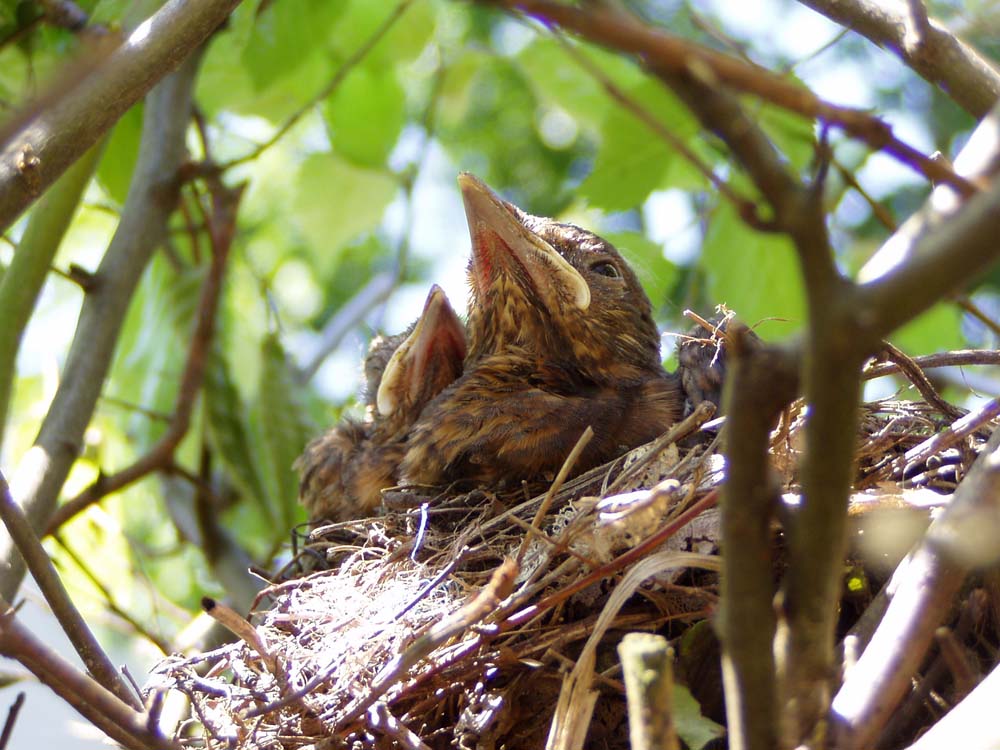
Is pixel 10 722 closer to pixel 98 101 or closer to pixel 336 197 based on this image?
pixel 98 101

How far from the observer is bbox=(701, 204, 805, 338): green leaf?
8.88ft

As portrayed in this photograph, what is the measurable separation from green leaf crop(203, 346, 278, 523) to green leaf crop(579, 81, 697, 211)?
4.71 feet

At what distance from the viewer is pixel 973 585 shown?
179cm

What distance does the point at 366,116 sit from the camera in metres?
3.38

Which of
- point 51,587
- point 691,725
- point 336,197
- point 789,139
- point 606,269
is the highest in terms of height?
point 336,197

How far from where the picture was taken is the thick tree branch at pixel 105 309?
201 cm

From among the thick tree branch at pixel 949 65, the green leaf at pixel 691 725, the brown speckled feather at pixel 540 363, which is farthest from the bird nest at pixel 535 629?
the thick tree branch at pixel 949 65

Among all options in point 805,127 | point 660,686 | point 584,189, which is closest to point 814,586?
point 660,686

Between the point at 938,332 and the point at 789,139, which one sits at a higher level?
the point at 789,139

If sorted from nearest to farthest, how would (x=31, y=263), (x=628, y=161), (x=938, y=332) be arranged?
(x=31, y=263)
(x=628, y=161)
(x=938, y=332)

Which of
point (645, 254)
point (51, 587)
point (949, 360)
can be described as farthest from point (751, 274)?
point (51, 587)

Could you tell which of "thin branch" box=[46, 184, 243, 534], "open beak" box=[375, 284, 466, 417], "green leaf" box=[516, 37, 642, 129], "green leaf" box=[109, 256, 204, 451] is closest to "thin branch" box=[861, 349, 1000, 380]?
"open beak" box=[375, 284, 466, 417]

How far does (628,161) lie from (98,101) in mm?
1406

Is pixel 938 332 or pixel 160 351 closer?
pixel 938 332
